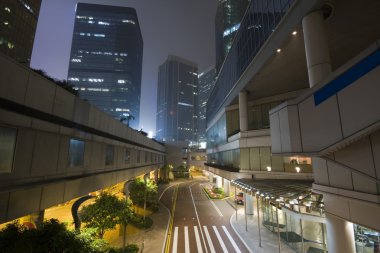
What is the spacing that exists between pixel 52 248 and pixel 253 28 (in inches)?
1105

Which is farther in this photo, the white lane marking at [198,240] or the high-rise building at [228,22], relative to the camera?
the high-rise building at [228,22]

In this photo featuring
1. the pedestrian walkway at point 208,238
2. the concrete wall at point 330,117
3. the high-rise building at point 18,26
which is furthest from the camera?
the high-rise building at point 18,26

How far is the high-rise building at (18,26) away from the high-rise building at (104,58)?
4976 centimetres

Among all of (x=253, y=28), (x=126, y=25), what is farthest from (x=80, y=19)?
(x=253, y=28)

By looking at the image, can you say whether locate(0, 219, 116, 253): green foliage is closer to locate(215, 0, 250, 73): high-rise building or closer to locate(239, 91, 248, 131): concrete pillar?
locate(239, 91, 248, 131): concrete pillar

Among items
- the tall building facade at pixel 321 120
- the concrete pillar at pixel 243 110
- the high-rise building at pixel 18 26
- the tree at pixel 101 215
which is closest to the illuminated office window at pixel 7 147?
the tree at pixel 101 215

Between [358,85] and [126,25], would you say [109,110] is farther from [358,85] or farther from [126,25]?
[358,85]

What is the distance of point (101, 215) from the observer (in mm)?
14375

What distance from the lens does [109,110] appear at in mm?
130125

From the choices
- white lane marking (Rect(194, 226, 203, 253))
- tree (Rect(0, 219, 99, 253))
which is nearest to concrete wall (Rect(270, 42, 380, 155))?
tree (Rect(0, 219, 99, 253))

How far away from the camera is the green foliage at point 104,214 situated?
563 inches

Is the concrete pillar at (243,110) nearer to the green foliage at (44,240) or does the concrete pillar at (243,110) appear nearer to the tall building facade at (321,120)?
the tall building facade at (321,120)

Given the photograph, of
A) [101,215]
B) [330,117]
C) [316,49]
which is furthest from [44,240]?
[316,49]

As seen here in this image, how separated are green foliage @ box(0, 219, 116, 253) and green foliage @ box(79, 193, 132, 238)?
5.99m
